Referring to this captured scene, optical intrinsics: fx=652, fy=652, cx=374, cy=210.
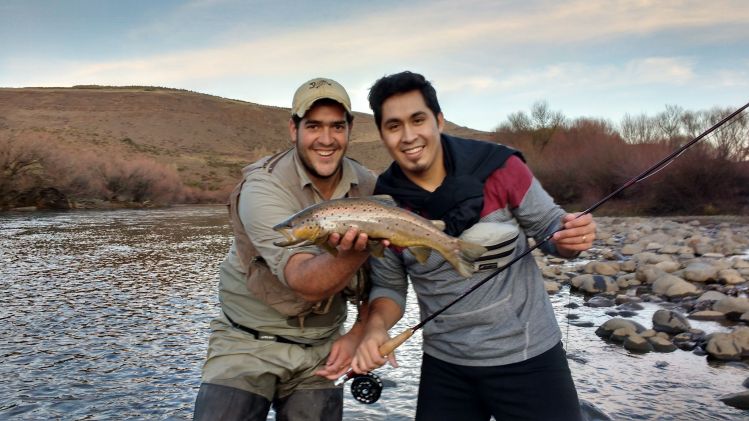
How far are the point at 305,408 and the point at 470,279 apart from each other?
120 centimetres

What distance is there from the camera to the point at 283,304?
325 centimetres

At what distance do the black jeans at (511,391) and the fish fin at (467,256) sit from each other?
1.54 ft

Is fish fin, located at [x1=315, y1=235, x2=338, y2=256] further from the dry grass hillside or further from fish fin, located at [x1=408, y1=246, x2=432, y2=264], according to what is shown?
the dry grass hillside

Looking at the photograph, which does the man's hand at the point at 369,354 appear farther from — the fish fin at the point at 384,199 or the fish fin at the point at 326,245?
the fish fin at the point at 384,199

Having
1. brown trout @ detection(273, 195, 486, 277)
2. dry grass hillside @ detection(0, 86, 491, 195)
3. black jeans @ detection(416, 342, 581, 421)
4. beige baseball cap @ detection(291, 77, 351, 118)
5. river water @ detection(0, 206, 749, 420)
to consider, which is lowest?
river water @ detection(0, 206, 749, 420)

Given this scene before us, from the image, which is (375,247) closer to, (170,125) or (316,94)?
(316,94)

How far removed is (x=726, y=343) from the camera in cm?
674

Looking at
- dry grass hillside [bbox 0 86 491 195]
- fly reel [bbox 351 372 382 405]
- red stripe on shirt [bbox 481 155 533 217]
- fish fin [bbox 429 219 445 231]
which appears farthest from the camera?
dry grass hillside [bbox 0 86 491 195]

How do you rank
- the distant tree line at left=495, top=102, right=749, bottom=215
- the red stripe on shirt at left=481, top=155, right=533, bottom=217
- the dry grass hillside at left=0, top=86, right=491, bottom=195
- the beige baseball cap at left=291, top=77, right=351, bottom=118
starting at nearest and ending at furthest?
1. the red stripe on shirt at left=481, top=155, right=533, bottom=217
2. the beige baseball cap at left=291, top=77, right=351, bottom=118
3. the distant tree line at left=495, top=102, right=749, bottom=215
4. the dry grass hillside at left=0, top=86, right=491, bottom=195

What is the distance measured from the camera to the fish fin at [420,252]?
9.52 ft

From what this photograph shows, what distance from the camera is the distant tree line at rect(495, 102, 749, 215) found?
26.4 meters

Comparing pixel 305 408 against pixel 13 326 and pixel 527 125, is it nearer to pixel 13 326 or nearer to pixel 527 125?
pixel 13 326

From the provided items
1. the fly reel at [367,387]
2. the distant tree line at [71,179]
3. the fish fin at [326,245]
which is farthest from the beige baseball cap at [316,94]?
the distant tree line at [71,179]

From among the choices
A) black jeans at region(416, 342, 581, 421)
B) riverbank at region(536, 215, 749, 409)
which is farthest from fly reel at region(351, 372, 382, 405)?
riverbank at region(536, 215, 749, 409)
